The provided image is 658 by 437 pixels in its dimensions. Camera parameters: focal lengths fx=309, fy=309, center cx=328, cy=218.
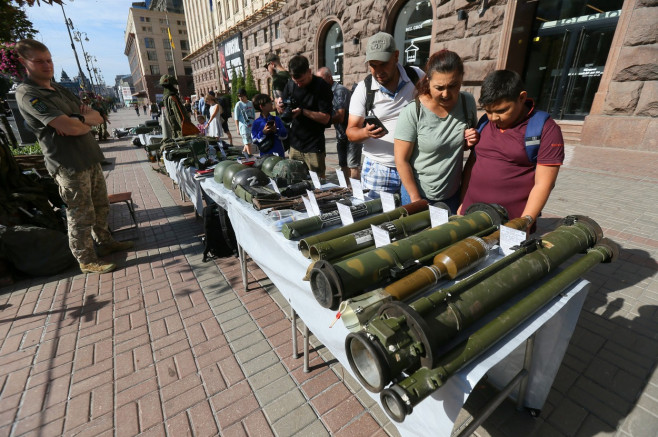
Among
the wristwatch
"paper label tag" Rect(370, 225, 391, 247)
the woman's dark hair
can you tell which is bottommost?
"paper label tag" Rect(370, 225, 391, 247)

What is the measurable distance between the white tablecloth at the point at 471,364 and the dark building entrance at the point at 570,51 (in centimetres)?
1022

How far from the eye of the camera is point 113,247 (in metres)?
4.48

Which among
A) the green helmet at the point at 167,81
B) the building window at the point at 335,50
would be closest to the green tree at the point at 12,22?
the green helmet at the point at 167,81

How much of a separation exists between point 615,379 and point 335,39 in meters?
16.0

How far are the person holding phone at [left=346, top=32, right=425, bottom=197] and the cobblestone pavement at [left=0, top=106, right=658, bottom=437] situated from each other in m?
1.69

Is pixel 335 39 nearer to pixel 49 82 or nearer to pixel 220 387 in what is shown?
pixel 49 82

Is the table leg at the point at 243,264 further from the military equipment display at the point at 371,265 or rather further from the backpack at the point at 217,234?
the military equipment display at the point at 371,265

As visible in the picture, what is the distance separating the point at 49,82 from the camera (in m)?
3.30

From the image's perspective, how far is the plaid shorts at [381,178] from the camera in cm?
296

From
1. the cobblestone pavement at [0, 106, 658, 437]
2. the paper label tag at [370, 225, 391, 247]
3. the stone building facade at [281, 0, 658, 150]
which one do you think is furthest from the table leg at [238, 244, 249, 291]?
the stone building facade at [281, 0, 658, 150]

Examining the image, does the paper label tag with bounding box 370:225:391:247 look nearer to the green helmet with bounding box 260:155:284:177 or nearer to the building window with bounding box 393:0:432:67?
the green helmet with bounding box 260:155:284:177

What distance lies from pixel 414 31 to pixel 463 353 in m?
12.8

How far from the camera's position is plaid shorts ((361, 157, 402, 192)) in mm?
2955

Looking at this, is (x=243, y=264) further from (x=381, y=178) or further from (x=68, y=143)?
(x=68, y=143)
